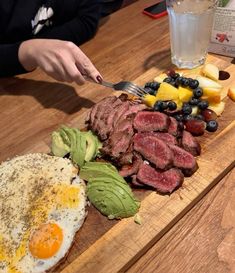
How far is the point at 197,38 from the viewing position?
178cm

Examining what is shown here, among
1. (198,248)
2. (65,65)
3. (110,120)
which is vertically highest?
(65,65)

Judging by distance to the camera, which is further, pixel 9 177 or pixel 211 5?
pixel 211 5

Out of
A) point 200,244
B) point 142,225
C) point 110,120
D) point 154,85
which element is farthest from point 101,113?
point 200,244

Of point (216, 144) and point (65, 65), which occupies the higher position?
point (65, 65)

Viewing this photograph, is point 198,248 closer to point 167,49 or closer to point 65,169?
point 65,169

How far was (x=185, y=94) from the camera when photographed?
1.53m

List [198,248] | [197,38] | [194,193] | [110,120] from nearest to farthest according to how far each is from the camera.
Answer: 1. [198,248]
2. [194,193]
3. [110,120]
4. [197,38]

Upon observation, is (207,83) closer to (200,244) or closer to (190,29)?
(190,29)

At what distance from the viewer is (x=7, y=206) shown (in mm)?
1304

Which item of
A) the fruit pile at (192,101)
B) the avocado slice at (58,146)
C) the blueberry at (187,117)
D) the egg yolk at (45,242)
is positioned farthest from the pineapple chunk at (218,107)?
→ the egg yolk at (45,242)

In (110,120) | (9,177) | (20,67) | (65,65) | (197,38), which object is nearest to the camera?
(9,177)

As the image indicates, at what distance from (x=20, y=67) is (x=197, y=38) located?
882mm

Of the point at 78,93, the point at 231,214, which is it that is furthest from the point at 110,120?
the point at 231,214

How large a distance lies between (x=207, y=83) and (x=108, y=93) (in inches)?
18.7
